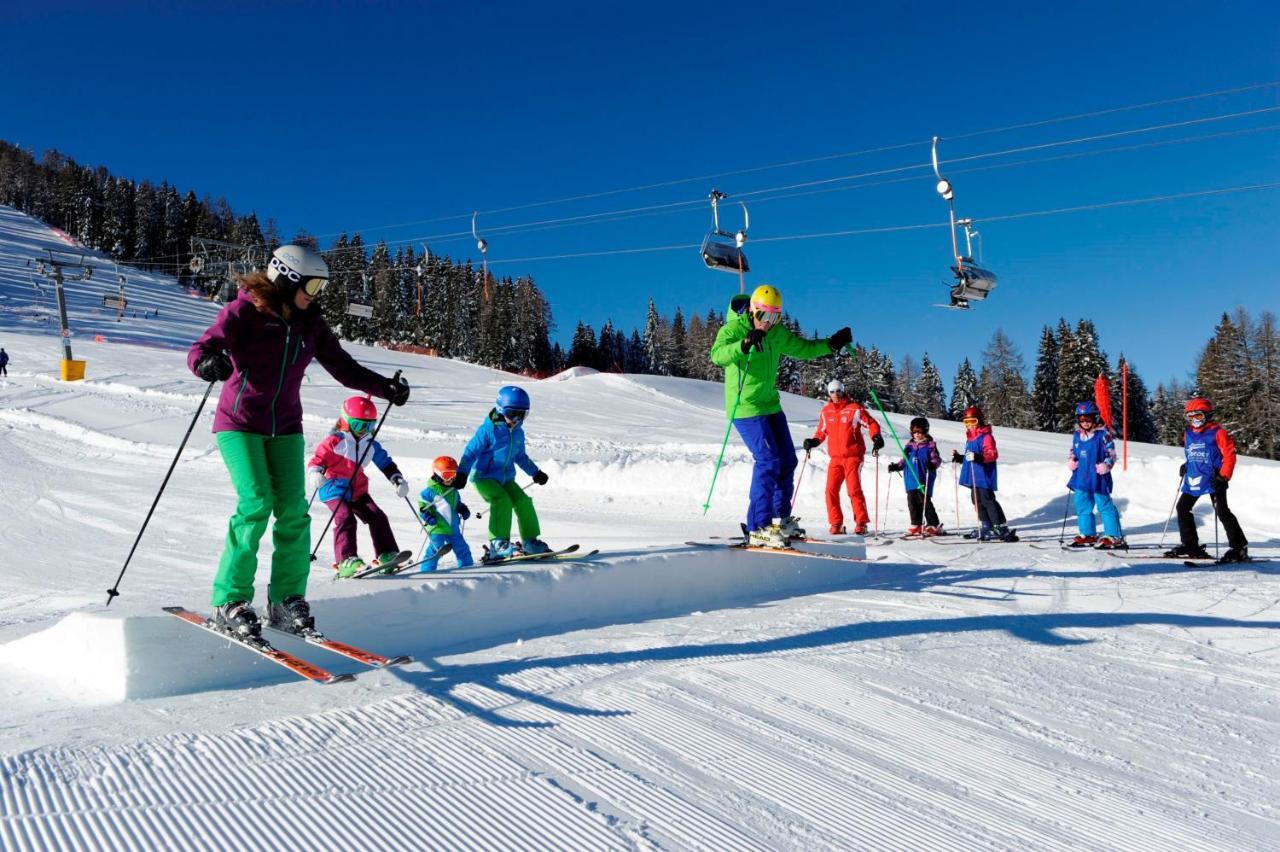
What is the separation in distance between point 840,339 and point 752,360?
710 mm

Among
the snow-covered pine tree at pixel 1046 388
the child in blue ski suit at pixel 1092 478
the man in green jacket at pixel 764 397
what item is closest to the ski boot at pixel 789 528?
the man in green jacket at pixel 764 397

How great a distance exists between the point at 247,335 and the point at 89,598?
2966 millimetres

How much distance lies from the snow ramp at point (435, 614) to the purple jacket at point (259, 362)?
97 cm

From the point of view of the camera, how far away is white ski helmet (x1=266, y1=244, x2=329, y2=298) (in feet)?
13.2

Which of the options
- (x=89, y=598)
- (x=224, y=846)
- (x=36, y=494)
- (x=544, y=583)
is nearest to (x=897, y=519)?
(x=544, y=583)

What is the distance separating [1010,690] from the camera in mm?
3787

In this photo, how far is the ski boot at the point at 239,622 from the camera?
3.71 m

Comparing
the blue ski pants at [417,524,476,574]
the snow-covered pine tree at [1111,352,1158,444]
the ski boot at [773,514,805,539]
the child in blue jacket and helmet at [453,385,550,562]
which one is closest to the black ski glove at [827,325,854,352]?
the ski boot at [773,514,805,539]

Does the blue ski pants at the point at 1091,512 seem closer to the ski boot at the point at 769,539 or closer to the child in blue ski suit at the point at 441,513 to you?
the ski boot at the point at 769,539

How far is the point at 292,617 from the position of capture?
398 centimetres

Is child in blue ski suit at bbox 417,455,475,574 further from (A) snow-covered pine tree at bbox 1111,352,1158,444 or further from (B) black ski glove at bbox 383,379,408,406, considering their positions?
(A) snow-covered pine tree at bbox 1111,352,1158,444

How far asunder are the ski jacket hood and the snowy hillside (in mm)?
1253

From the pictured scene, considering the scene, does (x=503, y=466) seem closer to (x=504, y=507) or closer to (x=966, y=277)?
(x=504, y=507)

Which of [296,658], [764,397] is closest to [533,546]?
[764,397]
